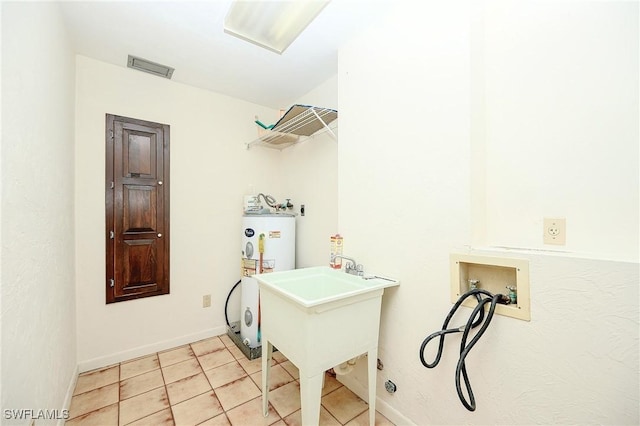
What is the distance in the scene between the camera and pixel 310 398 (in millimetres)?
1147

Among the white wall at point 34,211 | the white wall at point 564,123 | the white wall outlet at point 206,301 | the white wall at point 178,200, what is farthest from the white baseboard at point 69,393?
the white wall at point 564,123

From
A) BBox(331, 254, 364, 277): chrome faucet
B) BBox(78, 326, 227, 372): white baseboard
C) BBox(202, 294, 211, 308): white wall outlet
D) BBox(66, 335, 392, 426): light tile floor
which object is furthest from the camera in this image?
BBox(202, 294, 211, 308): white wall outlet

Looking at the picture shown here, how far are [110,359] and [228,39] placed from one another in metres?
2.57

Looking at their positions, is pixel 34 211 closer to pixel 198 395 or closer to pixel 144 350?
pixel 198 395

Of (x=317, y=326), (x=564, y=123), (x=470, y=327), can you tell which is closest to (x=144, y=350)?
(x=317, y=326)

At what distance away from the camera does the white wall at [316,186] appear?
2207 mm

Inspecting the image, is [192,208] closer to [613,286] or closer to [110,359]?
[110,359]

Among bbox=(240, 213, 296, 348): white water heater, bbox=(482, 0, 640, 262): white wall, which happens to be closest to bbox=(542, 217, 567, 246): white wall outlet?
bbox=(482, 0, 640, 262): white wall

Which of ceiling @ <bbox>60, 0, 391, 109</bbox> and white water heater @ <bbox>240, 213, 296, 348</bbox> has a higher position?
ceiling @ <bbox>60, 0, 391, 109</bbox>

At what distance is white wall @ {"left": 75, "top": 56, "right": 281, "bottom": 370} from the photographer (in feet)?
6.41

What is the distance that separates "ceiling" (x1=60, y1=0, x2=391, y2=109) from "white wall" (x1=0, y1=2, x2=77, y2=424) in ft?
0.75

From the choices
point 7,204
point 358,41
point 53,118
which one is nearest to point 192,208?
point 53,118

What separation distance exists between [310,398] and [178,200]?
77.1 inches

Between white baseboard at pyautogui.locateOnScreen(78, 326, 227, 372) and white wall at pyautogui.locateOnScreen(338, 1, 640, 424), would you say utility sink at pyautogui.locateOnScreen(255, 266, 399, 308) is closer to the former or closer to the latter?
white wall at pyautogui.locateOnScreen(338, 1, 640, 424)
